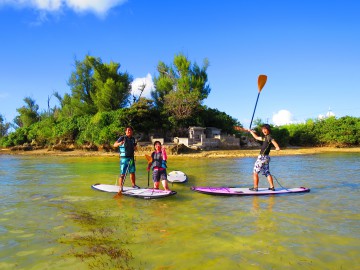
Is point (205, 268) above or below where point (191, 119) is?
below

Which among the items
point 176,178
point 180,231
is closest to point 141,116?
point 176,178

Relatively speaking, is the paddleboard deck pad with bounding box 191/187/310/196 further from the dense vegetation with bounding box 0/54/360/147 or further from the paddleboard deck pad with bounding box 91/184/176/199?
the dense vegetation with bounding box 0/54/360/147

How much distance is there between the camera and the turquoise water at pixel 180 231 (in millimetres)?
4406

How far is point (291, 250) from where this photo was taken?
4750 mm

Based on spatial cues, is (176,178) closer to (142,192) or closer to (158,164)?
(158,164)

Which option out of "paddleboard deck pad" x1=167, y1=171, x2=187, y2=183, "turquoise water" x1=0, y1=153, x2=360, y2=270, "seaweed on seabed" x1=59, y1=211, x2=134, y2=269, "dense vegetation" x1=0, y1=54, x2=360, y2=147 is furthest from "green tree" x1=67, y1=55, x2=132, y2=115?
"seaweed on seabed" x1=59, y1=211, x2=134, y2=269

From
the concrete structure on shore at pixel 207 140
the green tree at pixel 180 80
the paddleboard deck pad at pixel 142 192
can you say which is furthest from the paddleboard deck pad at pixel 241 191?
the green tree at pixel 180 80

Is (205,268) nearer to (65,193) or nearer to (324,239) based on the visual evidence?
(324,239)

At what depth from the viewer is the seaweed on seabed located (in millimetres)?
4301

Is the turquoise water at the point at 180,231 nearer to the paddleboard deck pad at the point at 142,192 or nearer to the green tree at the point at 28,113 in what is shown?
the paddleboard deck pad at the point at 142,192

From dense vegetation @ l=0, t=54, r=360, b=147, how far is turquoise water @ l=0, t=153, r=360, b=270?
21287 mm

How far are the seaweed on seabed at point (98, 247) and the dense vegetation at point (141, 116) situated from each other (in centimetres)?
2328

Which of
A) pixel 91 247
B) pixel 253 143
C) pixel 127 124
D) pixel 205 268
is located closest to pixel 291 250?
pixel 205 268

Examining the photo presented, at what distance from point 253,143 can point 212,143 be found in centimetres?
584
